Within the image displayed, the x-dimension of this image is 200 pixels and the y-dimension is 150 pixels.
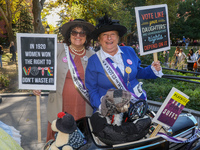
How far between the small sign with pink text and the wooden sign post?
1.51 meters

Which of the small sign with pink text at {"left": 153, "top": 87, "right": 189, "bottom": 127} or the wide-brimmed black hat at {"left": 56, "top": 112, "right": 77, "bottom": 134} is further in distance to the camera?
the small sign with pink text at {"left": 153, "top": 87, "right": 189, "bottom": 127}

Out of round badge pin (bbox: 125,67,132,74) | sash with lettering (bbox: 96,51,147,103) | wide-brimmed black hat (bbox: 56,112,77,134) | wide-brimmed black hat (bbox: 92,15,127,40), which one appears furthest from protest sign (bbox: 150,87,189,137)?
wide-brimmed black hat (bbox: 92,15,127,40)

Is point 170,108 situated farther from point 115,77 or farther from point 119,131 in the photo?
point 115,77

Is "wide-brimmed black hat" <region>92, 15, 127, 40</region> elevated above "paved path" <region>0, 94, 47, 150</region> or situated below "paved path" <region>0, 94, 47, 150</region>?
above

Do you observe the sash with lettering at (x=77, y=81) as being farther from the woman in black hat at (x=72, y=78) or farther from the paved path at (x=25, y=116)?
the paved path at (x=25, y=116)

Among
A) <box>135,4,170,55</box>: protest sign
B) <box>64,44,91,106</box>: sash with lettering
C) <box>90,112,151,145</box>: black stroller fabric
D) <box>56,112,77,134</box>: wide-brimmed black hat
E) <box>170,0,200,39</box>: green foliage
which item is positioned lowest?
<box>90,112,151,145</box>: black stroller fabric

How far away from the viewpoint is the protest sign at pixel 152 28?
258cm

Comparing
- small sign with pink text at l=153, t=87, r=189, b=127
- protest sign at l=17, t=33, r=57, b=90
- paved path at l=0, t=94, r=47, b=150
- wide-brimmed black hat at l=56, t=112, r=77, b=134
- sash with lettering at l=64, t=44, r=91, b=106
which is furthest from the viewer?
paved path at l=0, t=94, r=47, b=150

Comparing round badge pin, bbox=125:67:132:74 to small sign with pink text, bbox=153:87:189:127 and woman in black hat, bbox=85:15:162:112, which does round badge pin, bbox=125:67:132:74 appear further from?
small sign with pink text, bbox=153:87:189:127

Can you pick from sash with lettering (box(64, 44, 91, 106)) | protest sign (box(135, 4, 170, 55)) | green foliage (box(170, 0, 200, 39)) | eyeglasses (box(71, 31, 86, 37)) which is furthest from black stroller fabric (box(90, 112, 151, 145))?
green foliage (box(170, 0, 200, 39))

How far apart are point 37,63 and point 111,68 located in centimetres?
110

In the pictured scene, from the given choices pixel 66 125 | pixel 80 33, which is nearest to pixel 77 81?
pixel 80 33

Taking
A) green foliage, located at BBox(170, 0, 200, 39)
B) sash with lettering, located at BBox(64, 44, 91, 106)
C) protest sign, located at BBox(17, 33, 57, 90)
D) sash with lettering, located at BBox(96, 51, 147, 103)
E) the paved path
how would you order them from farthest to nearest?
green foliage, located at BBox(170, 0, 200, 39) < the paved path < sash with lettering, located at BBox(64, 44, 91, 106) < protest sign, located at BBox(17, 33, 57, 90) < sash with lettering, located at BBox(96, 51, 147, 103)

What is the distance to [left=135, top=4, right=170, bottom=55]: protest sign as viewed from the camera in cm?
258
